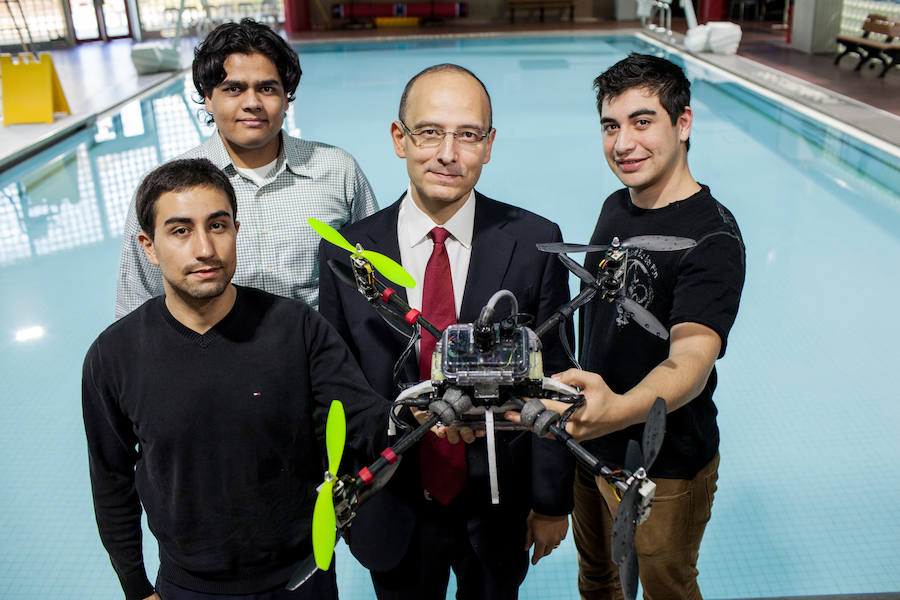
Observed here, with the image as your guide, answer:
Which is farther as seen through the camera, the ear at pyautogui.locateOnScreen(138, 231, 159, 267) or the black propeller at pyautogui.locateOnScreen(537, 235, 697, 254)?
the ear at pyautogui.locateOnScreen(138, 231, 159, 267)

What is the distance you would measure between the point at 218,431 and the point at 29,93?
9.57 metres

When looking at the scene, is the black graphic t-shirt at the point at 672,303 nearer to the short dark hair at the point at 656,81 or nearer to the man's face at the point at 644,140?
the man's face at the point at 644,140

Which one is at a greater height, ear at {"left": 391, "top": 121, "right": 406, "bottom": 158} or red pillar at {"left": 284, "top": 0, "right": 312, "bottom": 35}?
red pillar at {"left": 284, "top": 0, "right": 312, "bottom": 35}

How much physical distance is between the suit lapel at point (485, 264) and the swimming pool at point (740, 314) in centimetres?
153

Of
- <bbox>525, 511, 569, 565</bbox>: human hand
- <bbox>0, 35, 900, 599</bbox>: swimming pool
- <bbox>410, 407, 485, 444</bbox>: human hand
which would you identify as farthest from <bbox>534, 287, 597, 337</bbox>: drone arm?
<bbox>0, 35, 900, 599</bbox>: swimming pool

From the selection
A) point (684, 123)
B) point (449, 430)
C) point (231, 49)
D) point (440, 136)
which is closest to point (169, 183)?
point (440, 136)

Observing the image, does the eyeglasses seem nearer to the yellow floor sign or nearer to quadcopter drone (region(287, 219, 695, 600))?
quadcopter drone (region(287, 219, 695, 600))

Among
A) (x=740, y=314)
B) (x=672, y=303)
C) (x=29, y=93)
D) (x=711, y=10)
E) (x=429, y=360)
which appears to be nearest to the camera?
(x=429, y=360)

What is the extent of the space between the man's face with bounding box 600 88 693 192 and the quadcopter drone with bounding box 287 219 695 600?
24.5 inches

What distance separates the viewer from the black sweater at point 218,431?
5.22 feet

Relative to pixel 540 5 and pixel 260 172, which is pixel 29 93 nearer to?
pixel 260 172

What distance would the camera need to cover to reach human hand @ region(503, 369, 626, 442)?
1.36m

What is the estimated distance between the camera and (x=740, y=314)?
4762 mm

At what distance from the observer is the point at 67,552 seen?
3004 millimetres
